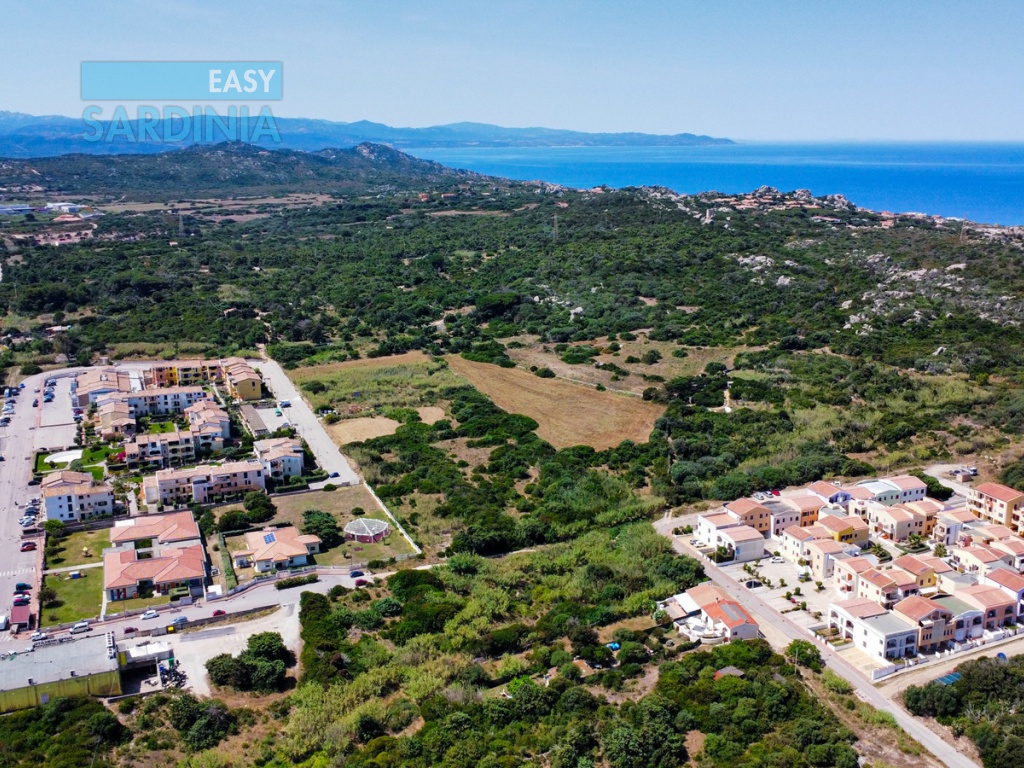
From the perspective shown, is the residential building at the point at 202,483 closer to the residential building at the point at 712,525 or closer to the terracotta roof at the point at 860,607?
the residential building at the point at 712,525

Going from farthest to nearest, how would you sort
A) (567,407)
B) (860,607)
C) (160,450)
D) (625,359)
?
(625,359) < (567,407) < (160,450) < (860,607)

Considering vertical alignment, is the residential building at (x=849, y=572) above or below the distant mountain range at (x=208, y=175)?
below

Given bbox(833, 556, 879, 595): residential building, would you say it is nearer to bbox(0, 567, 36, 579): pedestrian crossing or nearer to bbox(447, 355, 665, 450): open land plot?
bbox(447, 355, 665, 450): open land plot

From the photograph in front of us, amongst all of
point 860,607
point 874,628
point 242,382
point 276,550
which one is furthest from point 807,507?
point 242,382

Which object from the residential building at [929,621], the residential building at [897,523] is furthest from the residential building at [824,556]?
the residential building at [897,523]

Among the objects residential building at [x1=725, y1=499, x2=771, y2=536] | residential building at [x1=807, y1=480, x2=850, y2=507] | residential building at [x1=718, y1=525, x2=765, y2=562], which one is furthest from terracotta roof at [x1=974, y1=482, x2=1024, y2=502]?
residential building at [x1=718, y1=525, x2=765, y2=562]

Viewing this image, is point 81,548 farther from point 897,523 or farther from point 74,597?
point 897,523

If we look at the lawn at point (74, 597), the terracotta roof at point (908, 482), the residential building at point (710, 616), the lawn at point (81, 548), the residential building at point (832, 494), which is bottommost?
the lawn at point (74, 597)
